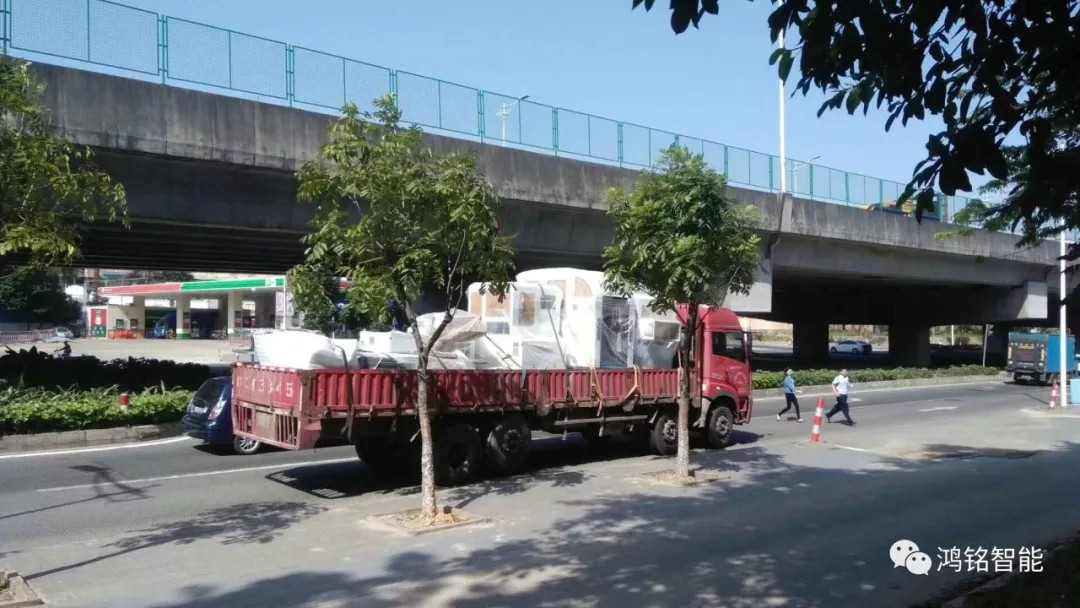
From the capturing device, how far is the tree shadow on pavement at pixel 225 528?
348 inches

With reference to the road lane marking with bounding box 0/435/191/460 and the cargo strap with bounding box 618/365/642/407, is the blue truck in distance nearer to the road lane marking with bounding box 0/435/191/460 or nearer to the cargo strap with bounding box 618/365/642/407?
the cargo strap with bounding box 618/365/642/407

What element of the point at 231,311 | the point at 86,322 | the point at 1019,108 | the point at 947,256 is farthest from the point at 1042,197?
the point at 86,322

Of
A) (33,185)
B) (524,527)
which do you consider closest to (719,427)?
(524,527)

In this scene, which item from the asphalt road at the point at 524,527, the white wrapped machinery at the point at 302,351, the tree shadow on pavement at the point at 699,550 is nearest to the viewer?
the tree shadow on pavement at the point at 699,550

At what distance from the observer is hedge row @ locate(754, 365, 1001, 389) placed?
3203 cm

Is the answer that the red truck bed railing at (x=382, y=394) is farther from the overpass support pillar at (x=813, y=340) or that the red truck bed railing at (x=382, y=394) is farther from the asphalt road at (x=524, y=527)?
the overpass support pillar at (x=813, y=340)

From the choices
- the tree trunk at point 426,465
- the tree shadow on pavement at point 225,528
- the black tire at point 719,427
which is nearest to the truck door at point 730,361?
the black tire at point 719,427

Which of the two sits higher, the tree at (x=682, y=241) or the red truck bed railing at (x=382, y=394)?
the tree at (x=682, y=241)

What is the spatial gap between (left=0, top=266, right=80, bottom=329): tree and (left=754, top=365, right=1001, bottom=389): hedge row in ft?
186

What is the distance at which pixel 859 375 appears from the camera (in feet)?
123

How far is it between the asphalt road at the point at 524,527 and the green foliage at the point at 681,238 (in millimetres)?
2922

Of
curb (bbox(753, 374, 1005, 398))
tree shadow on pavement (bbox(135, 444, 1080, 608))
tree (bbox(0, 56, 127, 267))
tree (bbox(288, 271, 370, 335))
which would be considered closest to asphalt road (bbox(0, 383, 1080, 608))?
tree shadow on pavement (bbox(135, 444, 1080, 608))

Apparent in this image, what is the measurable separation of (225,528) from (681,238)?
708 cm

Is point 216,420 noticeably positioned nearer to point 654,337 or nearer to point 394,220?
→ point 394,220
